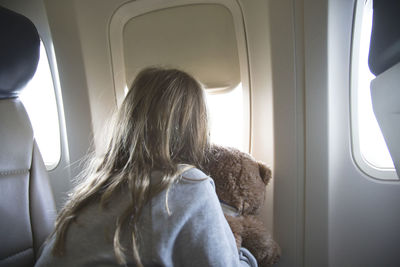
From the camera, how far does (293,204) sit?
1158 millimetres

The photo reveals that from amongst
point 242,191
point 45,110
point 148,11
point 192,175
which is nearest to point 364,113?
point 242,191

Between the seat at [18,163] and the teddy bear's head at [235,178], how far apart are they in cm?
87

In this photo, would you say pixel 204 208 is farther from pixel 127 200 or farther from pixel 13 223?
pixel 13 223

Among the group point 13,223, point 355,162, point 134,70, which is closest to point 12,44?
point 134,70

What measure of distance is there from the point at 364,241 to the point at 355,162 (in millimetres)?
412

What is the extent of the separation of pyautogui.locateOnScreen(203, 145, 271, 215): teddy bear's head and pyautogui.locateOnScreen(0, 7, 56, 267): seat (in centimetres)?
87

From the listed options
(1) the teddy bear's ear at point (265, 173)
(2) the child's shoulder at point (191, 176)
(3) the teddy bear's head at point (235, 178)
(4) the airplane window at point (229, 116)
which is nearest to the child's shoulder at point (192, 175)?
(2) the child's shoulder at point (191, 176)

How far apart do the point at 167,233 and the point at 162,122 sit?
→ 1.21 feet

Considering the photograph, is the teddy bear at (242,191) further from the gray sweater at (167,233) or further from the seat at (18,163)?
the seat at (18,163)

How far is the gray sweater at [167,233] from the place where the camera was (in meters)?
0.60

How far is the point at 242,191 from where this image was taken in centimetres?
98

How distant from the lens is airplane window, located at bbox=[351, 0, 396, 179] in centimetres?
107

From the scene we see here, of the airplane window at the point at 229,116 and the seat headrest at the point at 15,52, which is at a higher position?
the seat headrest at the point at 15,52

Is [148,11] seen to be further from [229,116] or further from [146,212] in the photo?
[146,212]
